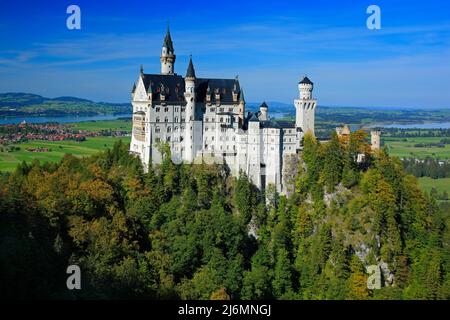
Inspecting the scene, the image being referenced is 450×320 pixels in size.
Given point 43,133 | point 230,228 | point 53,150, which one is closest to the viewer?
point 230,228

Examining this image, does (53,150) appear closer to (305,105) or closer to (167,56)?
(167,56)

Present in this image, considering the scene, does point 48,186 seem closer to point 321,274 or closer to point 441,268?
point 321,274

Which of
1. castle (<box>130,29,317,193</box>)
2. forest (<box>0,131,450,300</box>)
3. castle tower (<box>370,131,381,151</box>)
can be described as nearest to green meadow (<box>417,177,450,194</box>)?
castle tower (<box>370,131,381,151</box>)

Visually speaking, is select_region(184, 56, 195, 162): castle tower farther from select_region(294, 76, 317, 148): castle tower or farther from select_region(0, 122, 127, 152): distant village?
select_region(0, 122, 127, 152): distant village

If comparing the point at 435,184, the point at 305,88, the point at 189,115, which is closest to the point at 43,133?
the point at 189,115

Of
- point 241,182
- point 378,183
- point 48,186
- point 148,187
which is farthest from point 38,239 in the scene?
point 378,183

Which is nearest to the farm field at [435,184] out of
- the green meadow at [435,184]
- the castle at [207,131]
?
the green meadow at [435,184]
